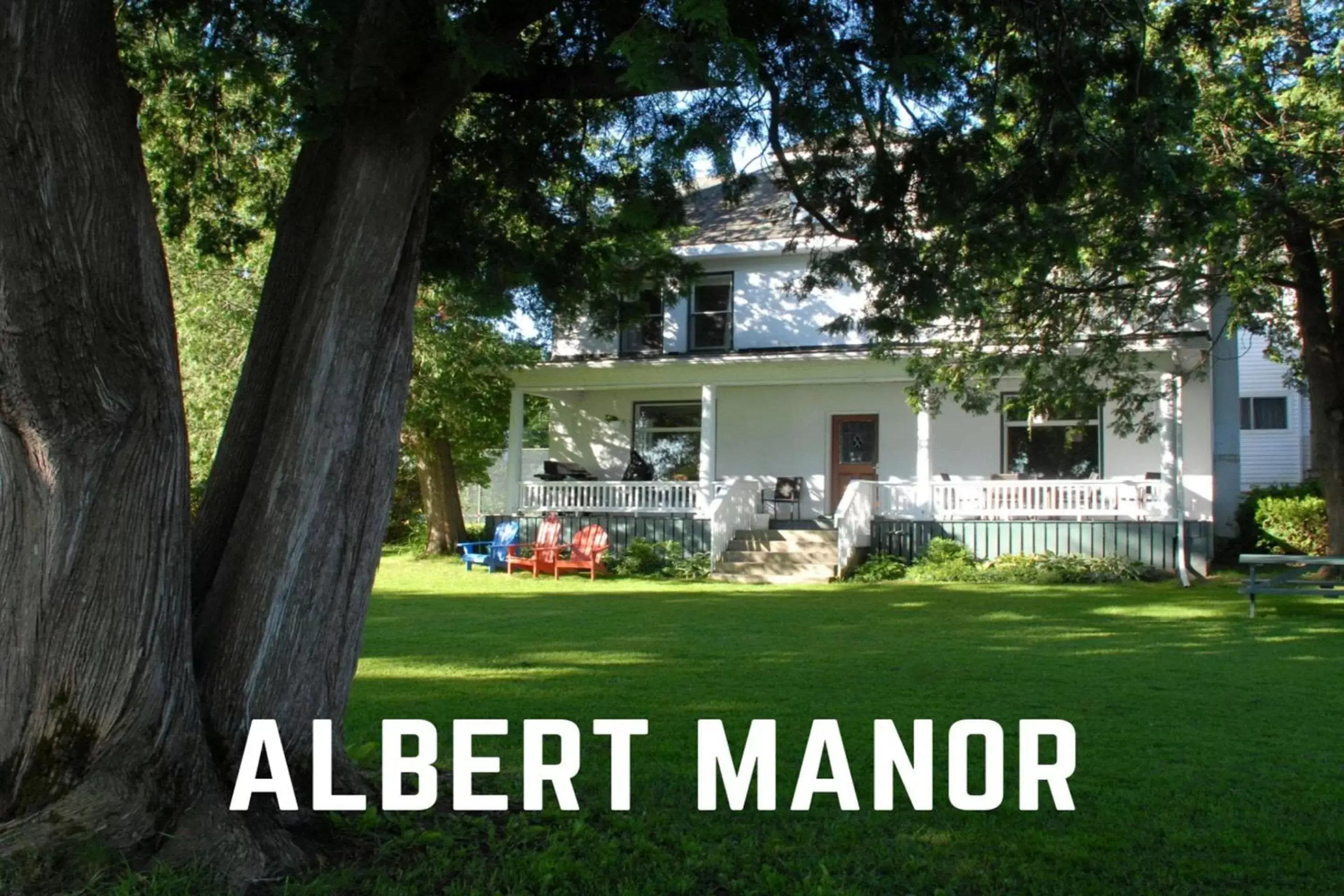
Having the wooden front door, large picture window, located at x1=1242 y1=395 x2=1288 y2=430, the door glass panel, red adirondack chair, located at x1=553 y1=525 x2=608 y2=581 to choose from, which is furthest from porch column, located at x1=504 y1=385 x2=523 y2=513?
large picture window, located at x1=1242 y1=395 x2=1288 y2=430

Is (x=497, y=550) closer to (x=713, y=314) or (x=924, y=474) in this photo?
(x=713, y=314)

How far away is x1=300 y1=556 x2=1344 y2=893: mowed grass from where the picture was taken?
4.76 m

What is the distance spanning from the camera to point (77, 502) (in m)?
4.39

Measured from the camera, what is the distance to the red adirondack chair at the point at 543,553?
65.3 feet

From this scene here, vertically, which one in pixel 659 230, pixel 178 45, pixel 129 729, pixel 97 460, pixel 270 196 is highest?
pixel 178 45

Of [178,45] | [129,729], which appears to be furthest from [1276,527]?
[129,729]

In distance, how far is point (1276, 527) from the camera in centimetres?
2138

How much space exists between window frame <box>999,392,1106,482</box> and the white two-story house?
34mm

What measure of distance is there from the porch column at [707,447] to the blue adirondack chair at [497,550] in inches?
133

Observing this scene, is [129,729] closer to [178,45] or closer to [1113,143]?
[178,45]

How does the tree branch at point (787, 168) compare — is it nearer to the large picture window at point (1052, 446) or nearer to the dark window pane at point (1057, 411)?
the dark window pane at point (1057, 411)

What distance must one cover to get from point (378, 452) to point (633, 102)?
3301 mm

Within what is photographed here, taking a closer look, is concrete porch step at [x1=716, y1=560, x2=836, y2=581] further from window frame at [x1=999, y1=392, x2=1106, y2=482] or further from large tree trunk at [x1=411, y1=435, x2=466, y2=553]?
large tree trunk at [x1=411, y1=435, x2=466, y2=553]

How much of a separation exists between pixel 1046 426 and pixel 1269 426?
12.3 m
